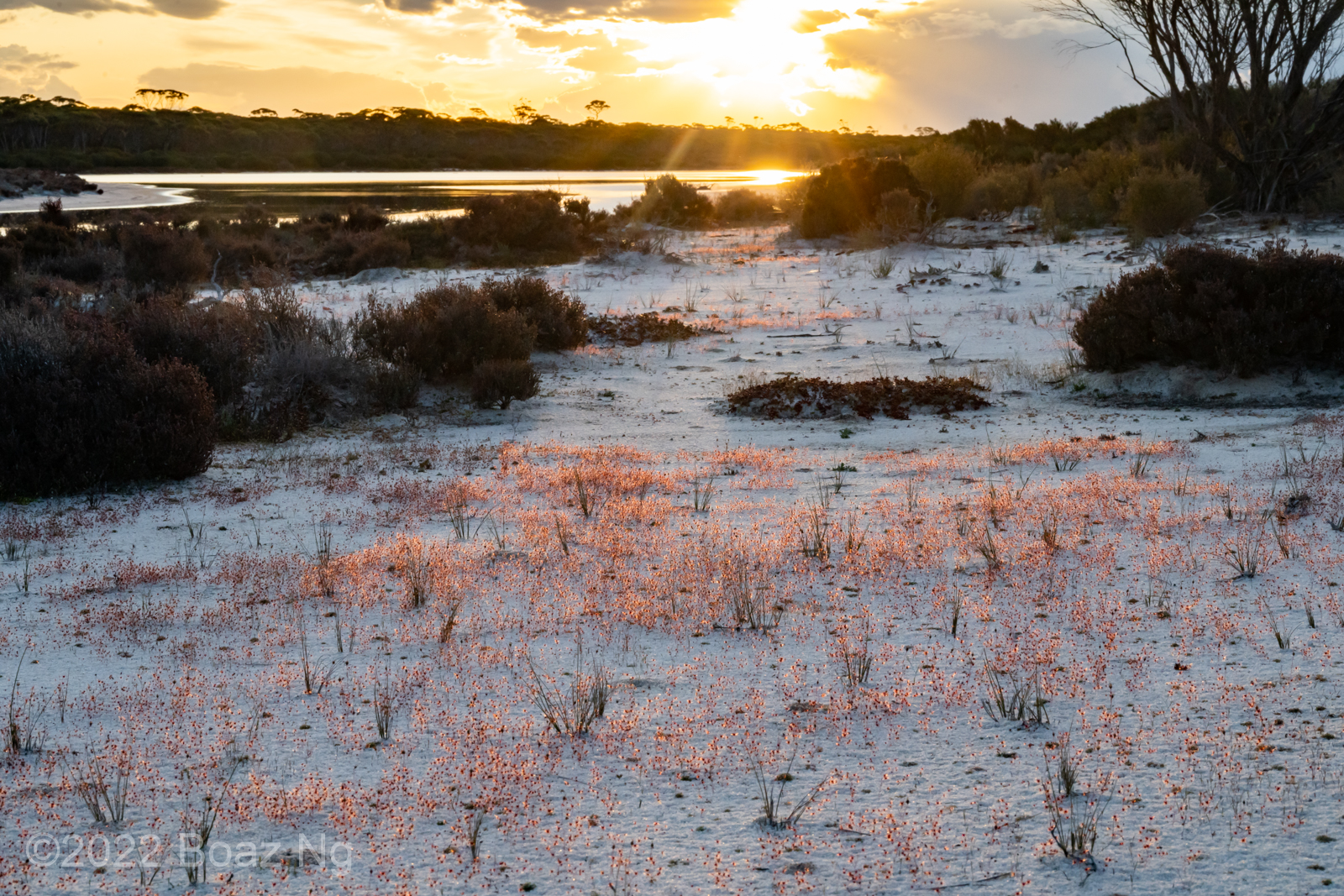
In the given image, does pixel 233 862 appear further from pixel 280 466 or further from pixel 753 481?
pixel 280 466

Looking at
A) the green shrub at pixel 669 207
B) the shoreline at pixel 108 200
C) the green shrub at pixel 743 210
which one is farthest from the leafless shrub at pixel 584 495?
the shoreline at pixel 108 200

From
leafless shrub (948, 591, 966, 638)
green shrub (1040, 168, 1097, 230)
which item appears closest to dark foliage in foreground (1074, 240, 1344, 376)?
leafless shrub (948, 591, 966, 638)

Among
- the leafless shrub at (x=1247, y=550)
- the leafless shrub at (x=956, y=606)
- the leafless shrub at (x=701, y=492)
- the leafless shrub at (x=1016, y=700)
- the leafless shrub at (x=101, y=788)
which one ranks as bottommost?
the leafless shrub at (x=101, y=788)

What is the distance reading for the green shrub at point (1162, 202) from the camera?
20.6m

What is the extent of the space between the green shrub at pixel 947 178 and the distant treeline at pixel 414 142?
990cm

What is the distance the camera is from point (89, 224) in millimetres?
27547

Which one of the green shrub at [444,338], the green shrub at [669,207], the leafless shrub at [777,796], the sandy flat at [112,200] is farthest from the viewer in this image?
the sandy flat at [112,200]

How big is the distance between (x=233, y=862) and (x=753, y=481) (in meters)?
5.61

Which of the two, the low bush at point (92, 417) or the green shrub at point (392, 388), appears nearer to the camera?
the low bush at point (92, 417)

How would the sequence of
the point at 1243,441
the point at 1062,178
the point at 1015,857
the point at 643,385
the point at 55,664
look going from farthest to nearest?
the point at 1062,178
the point at 643,385
the point at 1243,441
the point at 55,664
the point at 1015,857

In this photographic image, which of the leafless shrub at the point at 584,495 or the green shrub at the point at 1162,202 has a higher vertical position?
the green shrub at the point at 1162,202

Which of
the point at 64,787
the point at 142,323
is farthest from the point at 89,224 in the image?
the point at 64,787

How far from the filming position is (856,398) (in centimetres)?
1133

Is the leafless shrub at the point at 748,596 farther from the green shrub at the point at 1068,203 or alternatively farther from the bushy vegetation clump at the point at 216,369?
the green shrub at the point at 1068,203
